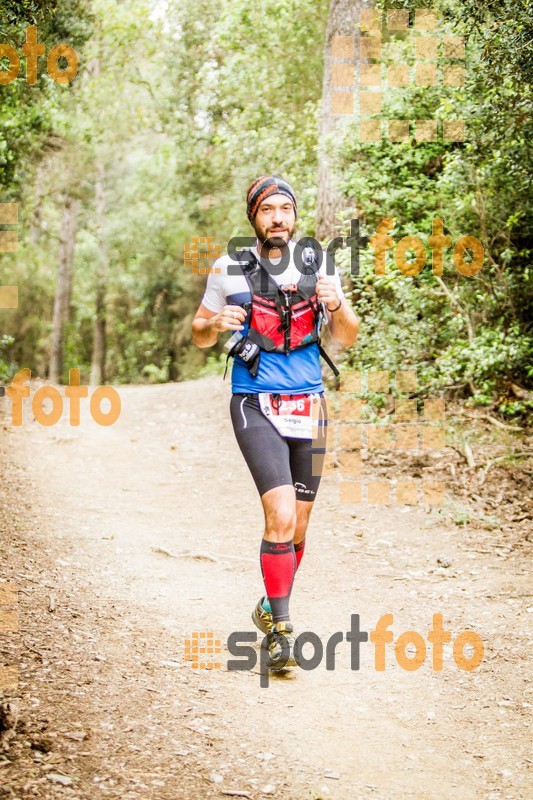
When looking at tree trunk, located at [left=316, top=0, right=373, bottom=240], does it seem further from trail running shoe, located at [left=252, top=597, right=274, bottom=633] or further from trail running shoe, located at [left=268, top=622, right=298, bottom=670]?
trail running shoe, located at [left=268, top=622, right=298, bottom=670]

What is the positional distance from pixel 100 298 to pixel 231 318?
82.1 feet

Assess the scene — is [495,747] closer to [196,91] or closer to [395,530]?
[395,530]

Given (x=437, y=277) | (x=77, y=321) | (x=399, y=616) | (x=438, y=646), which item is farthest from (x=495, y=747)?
(x=77, y=321)

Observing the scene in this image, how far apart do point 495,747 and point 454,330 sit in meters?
6.08

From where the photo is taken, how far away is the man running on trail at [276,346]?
404 cm

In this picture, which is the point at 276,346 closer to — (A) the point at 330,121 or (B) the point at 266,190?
(B) the point at 266,190

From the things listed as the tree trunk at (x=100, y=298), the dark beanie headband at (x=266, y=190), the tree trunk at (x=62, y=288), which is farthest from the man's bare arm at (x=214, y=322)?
the tree trunk at (x=100, y=298)

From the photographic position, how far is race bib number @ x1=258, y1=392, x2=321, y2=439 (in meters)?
4.11

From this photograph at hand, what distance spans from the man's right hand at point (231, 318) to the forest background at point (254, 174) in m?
4.17

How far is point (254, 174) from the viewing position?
1528 cm

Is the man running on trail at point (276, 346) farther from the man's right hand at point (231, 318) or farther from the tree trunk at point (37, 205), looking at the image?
the tree trunk at point (37, 205)

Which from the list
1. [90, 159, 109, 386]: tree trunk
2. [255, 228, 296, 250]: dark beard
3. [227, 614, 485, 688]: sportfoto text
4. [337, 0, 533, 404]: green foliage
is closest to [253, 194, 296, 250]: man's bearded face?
[255, 228, 296, 250]: dark beard

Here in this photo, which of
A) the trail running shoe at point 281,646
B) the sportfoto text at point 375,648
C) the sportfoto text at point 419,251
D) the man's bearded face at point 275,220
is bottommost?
the sportfoto text at point 375,648

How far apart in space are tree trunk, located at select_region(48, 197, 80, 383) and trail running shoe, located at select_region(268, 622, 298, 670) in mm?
20951
